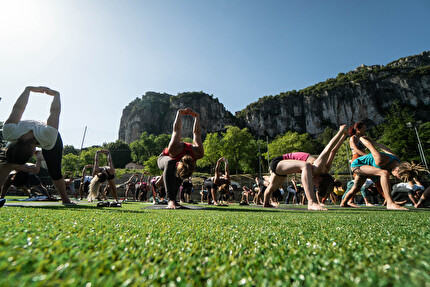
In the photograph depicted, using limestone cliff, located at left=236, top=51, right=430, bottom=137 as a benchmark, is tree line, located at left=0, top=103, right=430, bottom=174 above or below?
below

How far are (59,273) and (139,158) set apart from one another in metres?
73.0

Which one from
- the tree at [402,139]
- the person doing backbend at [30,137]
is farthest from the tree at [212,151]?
the person doing backbend at [30,137]

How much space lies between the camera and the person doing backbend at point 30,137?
9.46ft


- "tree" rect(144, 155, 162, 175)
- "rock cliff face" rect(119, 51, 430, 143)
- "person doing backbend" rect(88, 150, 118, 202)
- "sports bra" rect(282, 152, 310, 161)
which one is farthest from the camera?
"rock cliff face" rect(119, 51, 430, 143)

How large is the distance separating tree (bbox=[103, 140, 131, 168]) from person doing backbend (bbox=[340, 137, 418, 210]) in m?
72.2

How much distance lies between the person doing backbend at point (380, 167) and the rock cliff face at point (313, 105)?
78293mm

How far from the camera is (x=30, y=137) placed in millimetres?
3098

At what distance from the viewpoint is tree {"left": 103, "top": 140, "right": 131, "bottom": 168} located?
68.1 meters

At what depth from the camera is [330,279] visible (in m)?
0.49

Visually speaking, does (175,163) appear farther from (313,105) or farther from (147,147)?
(313,105)

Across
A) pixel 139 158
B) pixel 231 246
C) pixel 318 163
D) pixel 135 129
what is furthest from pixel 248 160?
pixel 135 129

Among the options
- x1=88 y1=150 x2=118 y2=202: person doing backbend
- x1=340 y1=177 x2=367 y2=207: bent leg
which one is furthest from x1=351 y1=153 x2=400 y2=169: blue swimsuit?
x1=88 y1=150 x2=118 y2=202: person doing backbend

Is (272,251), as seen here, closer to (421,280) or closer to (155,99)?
(421,280)

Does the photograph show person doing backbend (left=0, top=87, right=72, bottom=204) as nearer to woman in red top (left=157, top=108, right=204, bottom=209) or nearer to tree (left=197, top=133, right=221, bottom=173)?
woman in red top (left=157, top=108, right=204, bottom=209)
